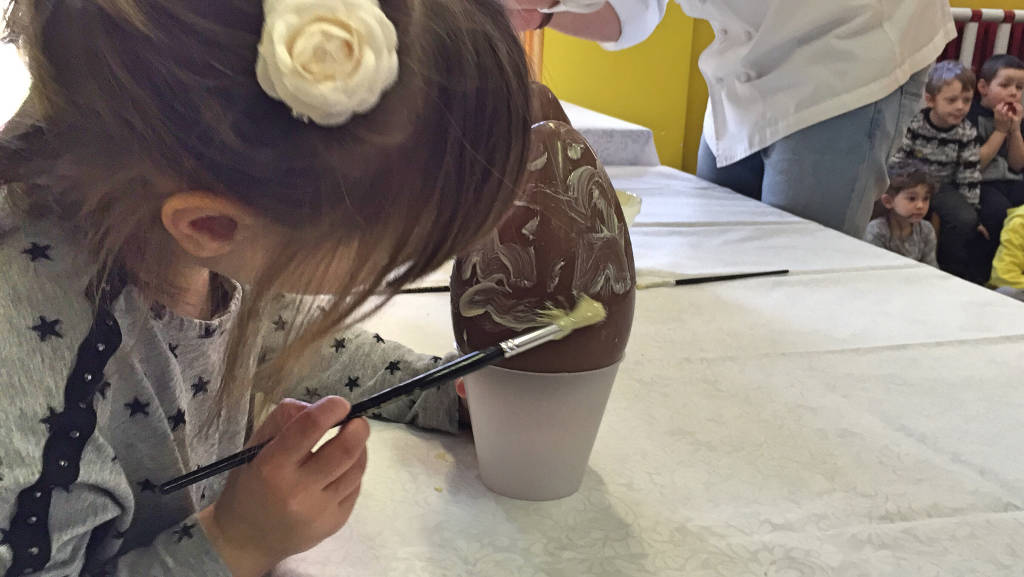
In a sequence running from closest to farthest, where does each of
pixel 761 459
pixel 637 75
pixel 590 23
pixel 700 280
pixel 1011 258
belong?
pixel 761 459, pixel 700 280, pixel 590 23, pixel 1011 258, pixel 637 75

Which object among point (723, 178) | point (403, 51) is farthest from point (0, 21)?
point (723, 178)

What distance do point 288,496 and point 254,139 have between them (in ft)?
0.57

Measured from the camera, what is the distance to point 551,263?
449mm

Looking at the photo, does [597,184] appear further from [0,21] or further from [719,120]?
[719,120]

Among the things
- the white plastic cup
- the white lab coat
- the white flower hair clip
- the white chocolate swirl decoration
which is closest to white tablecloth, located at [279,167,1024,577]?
the white plastic cup

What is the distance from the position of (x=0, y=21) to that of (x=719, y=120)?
1120mm

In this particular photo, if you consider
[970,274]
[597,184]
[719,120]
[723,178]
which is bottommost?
[970,274]

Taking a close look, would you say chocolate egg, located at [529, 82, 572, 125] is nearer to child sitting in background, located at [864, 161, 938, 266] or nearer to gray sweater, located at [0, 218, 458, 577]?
gray sweater, located at [0, 218, 458, 577]

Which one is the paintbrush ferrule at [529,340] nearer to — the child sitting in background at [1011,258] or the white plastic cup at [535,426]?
the white plastic cup at [535,426]

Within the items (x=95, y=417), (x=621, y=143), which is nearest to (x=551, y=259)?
(x=95, y=417)

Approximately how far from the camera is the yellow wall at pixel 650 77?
2.30 m

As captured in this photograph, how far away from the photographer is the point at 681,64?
7.80ft

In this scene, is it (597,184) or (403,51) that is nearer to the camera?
(403,51)

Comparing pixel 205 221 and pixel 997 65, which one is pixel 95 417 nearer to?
pixel 205 221
